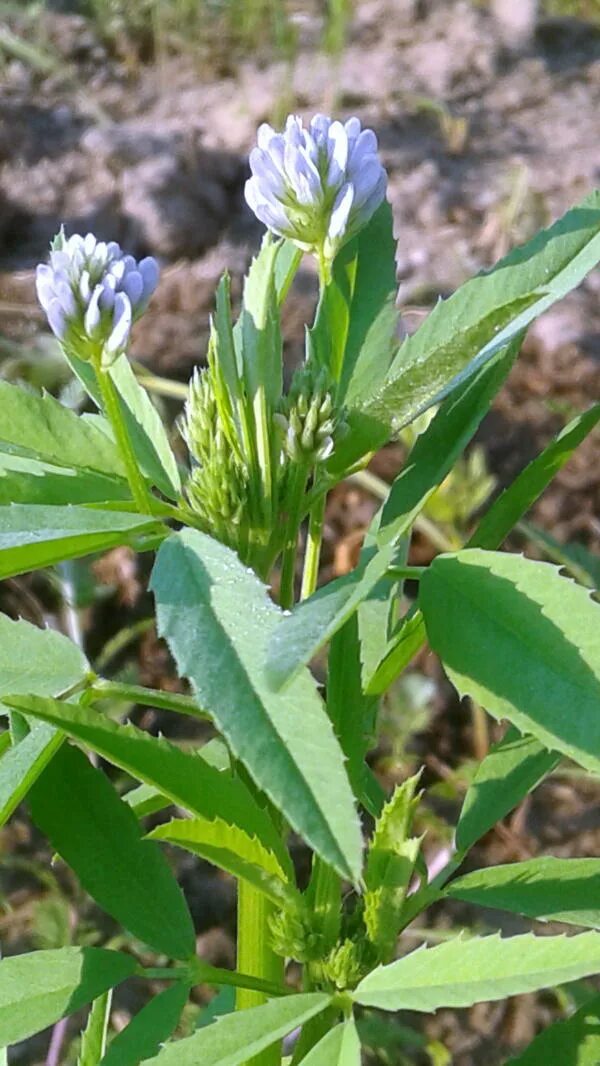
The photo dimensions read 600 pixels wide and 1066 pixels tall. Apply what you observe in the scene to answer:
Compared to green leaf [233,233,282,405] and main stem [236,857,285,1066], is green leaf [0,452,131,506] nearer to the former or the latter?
green leaf [233,233,282,405]

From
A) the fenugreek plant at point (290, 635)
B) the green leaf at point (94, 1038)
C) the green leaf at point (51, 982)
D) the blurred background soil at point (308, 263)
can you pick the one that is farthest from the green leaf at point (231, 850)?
the blurred background soil at point (308, 263)

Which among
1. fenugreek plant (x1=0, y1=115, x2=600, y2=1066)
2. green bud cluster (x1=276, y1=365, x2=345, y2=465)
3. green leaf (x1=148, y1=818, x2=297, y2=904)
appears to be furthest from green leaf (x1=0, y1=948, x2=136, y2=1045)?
green bud cluster (x1=276, y1=365, x2=345, y2=465)

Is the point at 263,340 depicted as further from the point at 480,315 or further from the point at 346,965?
the point at 346,965

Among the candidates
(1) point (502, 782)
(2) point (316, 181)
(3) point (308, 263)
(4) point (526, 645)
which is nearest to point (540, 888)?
(1) point (502, 782)

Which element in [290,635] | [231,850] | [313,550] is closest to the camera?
[290,635]

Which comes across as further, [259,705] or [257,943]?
[257,943]

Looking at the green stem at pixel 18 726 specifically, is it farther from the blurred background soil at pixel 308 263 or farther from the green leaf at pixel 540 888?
the blurred background soil at pixel 308 263
